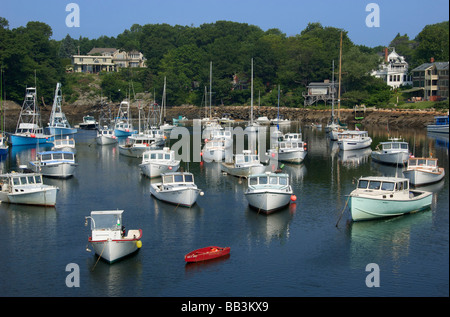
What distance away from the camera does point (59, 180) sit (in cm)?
6525

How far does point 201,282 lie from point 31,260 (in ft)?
39.7

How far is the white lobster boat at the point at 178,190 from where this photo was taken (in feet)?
163

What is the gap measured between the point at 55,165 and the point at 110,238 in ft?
104

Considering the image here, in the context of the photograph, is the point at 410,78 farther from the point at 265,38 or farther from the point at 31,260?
the point at 31,260

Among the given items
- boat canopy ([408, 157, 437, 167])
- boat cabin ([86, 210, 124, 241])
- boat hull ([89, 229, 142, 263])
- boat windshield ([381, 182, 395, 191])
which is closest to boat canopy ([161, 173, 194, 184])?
boat cabin ([86, 210, 124, 241])

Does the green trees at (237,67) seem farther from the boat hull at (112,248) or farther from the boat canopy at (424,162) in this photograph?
the boat hull at (112,248)

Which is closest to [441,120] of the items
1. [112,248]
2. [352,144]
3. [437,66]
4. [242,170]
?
[437,66]

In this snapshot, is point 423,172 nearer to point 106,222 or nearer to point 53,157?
point 106,222

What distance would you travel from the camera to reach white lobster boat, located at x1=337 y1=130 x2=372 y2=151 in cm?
8844

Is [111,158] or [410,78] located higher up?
[410,78]

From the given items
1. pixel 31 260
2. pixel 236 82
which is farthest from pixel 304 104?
pixel 31 260

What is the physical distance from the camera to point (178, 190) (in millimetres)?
49531

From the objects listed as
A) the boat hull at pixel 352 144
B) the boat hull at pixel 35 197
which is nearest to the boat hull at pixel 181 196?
the boat hull at pixel 35 197
